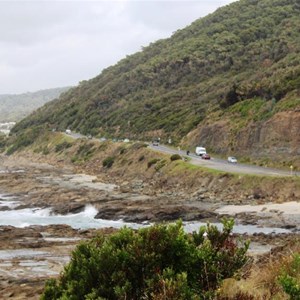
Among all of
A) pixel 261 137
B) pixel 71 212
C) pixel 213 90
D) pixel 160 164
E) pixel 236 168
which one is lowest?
pixel 71 212

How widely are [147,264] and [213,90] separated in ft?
273

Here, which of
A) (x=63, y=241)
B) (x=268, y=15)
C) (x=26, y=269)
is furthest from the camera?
(x=268, y=15)

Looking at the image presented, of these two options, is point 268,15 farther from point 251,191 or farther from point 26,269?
point 26,269

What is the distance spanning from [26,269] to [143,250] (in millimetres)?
15766

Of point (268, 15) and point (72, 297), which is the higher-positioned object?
point (268, 15)

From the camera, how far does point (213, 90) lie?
297 feet

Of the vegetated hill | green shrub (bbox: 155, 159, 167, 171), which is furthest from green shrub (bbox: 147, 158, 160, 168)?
the vegetated hill

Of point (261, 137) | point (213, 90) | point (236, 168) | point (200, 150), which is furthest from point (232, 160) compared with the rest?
point (213, 90)

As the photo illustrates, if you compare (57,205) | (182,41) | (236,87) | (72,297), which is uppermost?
(182,41)

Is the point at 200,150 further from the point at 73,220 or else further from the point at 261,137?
the point at 73,220

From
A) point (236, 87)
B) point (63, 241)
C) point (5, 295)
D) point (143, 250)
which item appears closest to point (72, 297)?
point (143, 250)

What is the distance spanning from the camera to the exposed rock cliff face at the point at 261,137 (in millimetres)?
51719

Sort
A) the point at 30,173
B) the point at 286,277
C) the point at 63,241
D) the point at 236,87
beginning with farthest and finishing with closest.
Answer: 1. the point at 30,173
2. the point at 236,87
3. the point at 63,241
4. the point at 286,277

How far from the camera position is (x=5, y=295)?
17984mm
